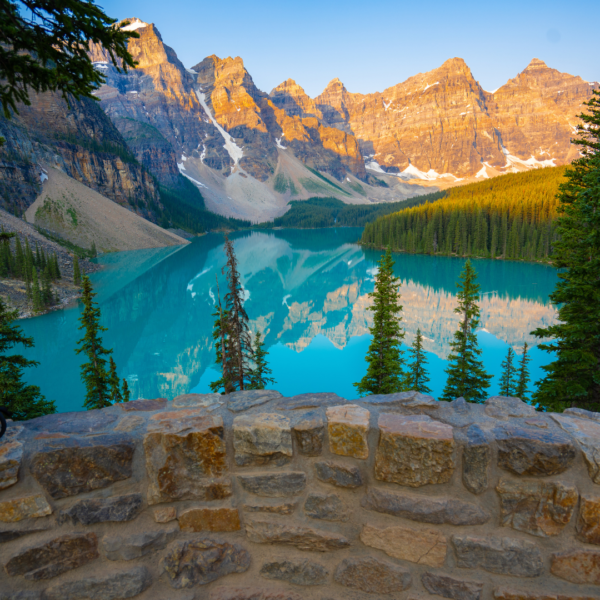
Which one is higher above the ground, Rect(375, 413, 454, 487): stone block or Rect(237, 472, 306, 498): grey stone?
Rect(375, 413, 454, 487): stone block

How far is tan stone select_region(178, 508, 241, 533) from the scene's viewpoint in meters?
2.85

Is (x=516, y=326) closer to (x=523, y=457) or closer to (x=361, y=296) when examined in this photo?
(x=361, y=296)

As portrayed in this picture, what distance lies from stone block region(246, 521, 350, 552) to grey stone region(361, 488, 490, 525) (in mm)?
400

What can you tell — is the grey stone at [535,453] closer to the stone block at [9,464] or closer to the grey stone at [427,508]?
the grey stone at [427,508]

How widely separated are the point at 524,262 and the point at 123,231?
97685 mm

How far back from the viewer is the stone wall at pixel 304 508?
257 centimetres

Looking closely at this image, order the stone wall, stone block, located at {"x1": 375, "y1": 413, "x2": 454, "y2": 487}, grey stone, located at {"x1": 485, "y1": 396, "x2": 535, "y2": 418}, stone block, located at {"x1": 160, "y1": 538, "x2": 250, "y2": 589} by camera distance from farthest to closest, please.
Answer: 1. grey stone, located at {"x1": 485, "y1": 396, "x2": 535, "y2": 418}
2. stone block, located at {"x1": 160, "y1": 538, "x2": 250, "y2": 589}
3. stone block, located at {"x1": 375, "y1": 413, "x2": 454, "y2": 487}
4. the stone wall

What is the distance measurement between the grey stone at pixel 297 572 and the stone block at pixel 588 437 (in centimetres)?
200

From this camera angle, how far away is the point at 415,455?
2721mm

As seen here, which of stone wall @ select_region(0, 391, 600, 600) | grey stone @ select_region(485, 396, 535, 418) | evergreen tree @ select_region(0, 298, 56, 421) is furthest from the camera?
evergreen tree @ select_region(0, 298, 56, 421)

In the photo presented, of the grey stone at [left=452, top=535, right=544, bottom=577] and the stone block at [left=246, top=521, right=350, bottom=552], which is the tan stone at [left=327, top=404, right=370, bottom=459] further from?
the grey stone at [left=452, top=535, right=544, bottom=577]

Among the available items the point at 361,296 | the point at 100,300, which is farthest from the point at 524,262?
the point at 100,300

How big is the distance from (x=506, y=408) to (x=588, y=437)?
2.07 feet

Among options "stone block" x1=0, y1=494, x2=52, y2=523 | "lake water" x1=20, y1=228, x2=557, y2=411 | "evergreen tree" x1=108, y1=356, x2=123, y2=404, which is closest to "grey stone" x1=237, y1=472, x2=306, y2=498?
"stone block" x1=0, y1=494, x2=52, y2=523
